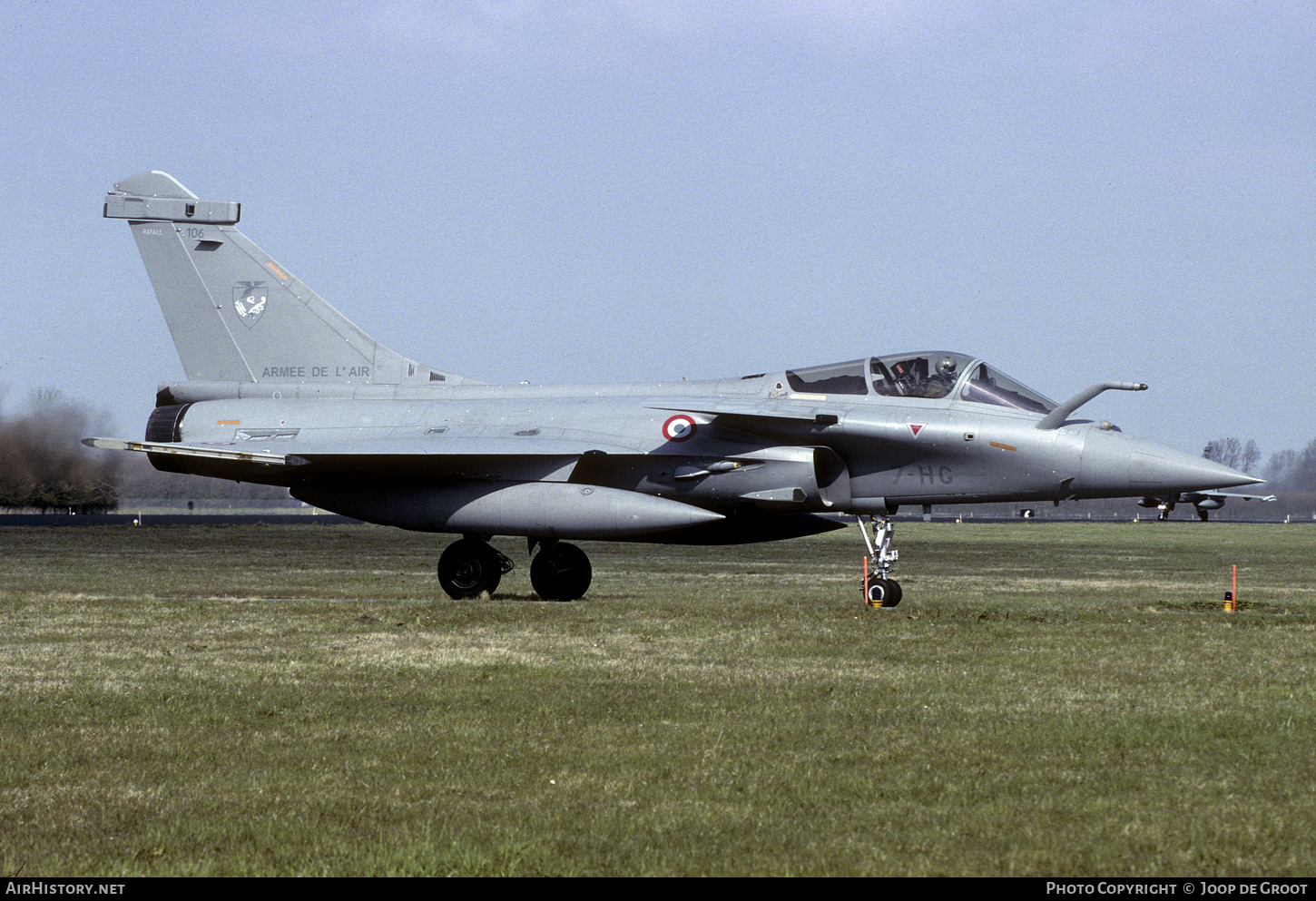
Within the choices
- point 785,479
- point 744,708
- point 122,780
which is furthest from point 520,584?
point 122,780

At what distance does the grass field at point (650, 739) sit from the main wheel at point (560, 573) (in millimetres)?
1613

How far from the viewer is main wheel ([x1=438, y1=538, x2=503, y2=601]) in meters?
17.7

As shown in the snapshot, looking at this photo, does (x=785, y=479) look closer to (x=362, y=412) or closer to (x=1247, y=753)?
(x=362, y=412)

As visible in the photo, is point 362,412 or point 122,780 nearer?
point 122,780

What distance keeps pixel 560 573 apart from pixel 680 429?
2.79 m

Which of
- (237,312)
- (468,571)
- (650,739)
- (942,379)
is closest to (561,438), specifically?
(468,571)

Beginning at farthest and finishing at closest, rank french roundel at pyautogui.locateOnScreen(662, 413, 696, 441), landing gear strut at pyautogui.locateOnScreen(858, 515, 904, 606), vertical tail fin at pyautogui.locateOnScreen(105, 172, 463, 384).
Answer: vertical tail fin at pyautogui.locateOnScreen(105, 172, 463, 384) < french roundel at pyautogui.locateOnScreen(662, 413, 696, 441) < landing gear strut at pyautogui.locateOnScreen(858, 515, 904, 606)

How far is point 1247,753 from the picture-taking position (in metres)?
6.79

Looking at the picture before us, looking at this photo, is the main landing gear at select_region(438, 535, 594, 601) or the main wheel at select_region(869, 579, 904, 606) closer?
the main wheel at select_region(869, 579, 904, 606)

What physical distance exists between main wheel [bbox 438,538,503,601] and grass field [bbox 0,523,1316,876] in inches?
62.1

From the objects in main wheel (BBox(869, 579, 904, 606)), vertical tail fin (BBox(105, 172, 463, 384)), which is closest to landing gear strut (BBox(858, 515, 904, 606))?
main wheel (BBox(869, 579, 904, 606))

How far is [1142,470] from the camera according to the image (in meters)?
14.5

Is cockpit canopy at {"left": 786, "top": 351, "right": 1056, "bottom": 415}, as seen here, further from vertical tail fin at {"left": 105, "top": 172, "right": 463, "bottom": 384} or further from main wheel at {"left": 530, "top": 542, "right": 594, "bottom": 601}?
vertical tail fin at {"left": 105, "top": 172, "right": 463, "bottom": 384}
